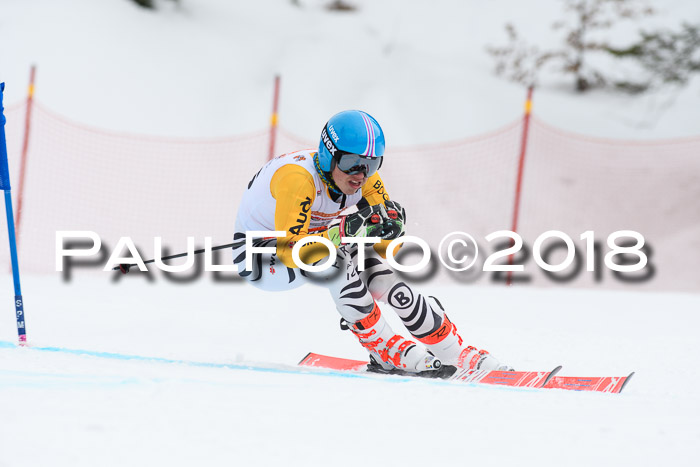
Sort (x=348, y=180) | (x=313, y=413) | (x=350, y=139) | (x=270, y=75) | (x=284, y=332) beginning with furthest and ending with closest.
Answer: (x=270, y=75), (x=284, y=332), (x=348, y=180), (x=350, y=139), (x=313, y=413)

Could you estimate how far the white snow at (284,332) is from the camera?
2215mm

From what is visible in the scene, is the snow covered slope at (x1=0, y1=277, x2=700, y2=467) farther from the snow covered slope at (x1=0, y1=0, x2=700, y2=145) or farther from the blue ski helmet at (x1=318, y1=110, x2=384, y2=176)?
the snow covered slope at (x1=0, y1=0, x2=700, y2=145)

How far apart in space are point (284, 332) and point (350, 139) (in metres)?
2.36

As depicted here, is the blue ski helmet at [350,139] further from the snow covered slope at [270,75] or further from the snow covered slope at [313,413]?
the snow covered slope at [270,75]

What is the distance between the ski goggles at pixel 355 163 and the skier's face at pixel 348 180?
0.07 feet

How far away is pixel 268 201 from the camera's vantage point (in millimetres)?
3756

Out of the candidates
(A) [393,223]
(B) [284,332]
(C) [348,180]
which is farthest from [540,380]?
(B) [284,332]

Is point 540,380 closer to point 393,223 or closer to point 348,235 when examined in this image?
point 393,223

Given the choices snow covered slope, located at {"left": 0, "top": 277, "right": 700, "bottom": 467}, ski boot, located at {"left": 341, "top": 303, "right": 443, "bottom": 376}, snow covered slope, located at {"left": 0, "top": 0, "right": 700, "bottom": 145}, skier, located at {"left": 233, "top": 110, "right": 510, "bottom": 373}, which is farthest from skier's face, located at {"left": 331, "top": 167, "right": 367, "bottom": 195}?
snow covered slope, located at {"left": 0, "top": 0, "right": 700, "bottom": 145}

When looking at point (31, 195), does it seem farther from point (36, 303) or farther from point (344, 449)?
point (344, 449)

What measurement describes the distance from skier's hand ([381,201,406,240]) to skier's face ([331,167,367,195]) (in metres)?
0.18

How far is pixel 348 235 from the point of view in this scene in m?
3.59

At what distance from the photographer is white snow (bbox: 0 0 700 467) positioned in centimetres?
221

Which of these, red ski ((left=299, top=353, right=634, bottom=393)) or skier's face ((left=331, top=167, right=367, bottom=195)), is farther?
skier's face ((left=331, top=167, right=367, bottom=195))
